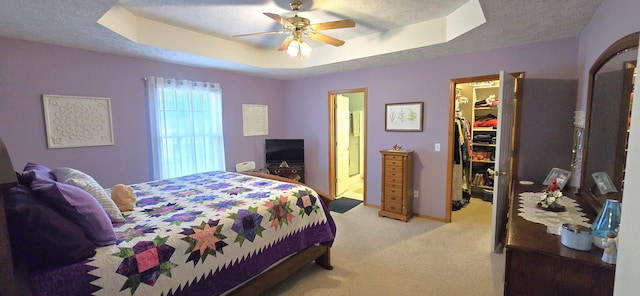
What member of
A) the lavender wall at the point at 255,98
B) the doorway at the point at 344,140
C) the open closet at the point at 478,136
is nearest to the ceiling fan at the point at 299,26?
the lavender wall at the point at 255,98

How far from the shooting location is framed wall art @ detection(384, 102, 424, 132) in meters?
3.77

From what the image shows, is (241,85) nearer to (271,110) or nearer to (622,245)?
(271,110)

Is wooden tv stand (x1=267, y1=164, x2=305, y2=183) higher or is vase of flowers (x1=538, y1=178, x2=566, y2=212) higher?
vase of flowers (x1=538, y1=178, x2=566, y2=212)

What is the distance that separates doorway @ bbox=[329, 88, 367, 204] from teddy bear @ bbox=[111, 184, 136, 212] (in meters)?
3.14

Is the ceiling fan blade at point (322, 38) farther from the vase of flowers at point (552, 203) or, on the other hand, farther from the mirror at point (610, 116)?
the vase of flowers at point (552, 203)

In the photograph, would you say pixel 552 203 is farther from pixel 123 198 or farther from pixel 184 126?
pixel 184 126

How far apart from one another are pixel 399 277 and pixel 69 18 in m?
3.43

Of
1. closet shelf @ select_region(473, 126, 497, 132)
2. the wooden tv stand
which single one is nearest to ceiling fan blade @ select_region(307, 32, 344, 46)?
the wooden tv stand

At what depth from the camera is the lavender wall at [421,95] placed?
2.93m

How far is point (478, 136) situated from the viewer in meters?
4.56

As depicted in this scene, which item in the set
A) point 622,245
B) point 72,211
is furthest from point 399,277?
point 72,211

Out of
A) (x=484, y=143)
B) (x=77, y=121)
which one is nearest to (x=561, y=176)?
(x=484, y=143)

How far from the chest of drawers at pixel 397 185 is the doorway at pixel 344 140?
0.56 metres

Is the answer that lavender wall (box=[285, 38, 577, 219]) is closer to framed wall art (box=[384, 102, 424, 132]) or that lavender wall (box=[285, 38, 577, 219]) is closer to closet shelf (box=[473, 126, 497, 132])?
framed wall art (box=[384, 102, 424, 132])
